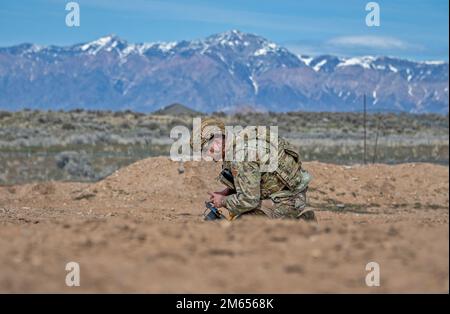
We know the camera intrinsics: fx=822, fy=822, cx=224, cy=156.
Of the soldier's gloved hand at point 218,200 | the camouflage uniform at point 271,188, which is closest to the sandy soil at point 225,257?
the camouflage uniform at point 271,188

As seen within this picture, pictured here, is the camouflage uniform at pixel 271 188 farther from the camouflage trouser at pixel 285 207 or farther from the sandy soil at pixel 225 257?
the sandy soil at pixel 225 257

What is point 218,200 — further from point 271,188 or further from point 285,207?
point 285,207

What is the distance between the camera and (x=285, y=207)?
320 inches

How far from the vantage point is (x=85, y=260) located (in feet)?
17.8

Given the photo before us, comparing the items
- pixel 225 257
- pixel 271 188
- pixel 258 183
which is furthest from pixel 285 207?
pixel 225 257

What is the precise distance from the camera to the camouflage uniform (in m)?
7.59

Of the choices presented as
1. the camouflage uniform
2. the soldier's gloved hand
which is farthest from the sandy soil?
the soldier's gloved hand

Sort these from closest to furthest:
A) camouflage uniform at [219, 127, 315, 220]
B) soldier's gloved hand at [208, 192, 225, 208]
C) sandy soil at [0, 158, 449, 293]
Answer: sandy soil at [0, 158, 449, 293], camouflage uniform at [219, 127, 315, 220], soldier's gloved hand at [208, 192, 225, 208]

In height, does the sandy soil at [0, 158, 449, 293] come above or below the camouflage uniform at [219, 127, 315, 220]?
below

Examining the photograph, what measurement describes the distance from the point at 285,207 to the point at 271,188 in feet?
0.92

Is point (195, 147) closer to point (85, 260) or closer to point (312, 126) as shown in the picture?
point (85, 260)

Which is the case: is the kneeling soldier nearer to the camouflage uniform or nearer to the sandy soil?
the camouflage uniform
